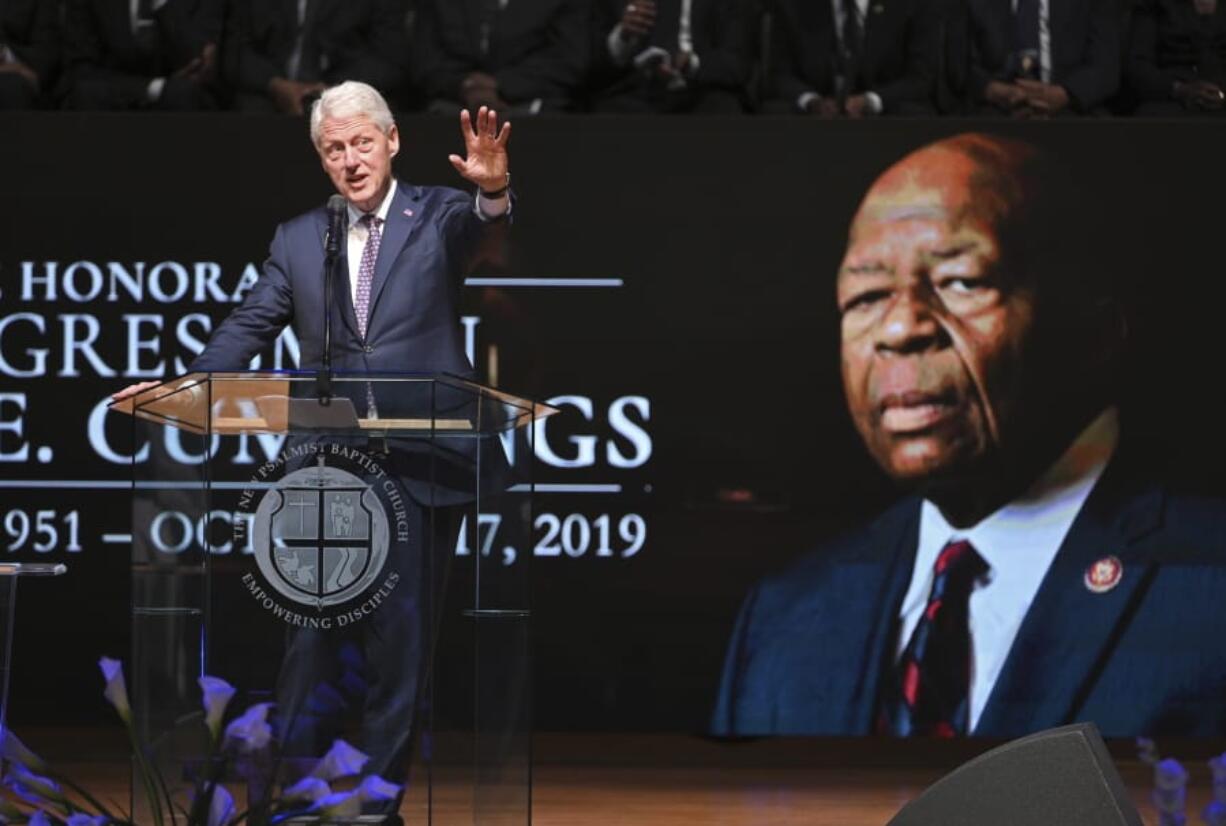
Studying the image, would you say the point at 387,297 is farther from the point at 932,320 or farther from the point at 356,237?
the point at 932,320

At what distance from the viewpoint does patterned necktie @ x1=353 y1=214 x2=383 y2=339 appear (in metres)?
3.04

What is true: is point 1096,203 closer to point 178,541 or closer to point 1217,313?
point 1217,313

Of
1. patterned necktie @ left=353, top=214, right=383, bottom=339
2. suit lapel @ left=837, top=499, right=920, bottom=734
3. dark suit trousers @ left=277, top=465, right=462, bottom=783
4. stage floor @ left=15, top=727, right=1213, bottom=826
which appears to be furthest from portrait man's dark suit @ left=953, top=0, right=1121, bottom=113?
dark suit trousers @ left=277, top=465, right=462, bottom=783

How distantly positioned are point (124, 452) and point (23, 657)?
620 millimetres

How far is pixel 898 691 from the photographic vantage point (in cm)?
497

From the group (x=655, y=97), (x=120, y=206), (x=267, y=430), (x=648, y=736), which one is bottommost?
(x=648, y=736)

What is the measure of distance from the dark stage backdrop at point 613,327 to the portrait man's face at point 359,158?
6.44ft

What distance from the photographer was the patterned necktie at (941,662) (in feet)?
16.3

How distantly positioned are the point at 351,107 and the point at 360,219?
192mm

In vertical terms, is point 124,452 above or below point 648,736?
above

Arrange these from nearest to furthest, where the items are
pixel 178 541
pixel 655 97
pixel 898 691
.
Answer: pixel 178 541
pixel 898 691
pixel 655 97

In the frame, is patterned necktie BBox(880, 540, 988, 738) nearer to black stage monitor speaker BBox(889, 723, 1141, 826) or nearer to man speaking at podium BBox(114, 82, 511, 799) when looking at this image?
man speaking at podium BBox(114, 82, 511, 799)

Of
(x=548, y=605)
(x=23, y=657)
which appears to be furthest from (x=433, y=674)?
(x=23, y=657)

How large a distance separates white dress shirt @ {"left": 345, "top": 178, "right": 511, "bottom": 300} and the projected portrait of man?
2.19 m
